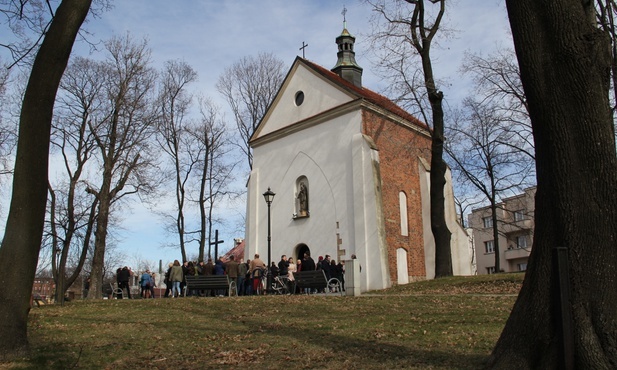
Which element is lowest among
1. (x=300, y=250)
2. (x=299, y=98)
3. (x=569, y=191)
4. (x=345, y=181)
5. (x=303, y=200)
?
(x=569, y=191)

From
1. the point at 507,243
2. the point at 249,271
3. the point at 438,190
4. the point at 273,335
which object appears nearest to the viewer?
the point at 273,335

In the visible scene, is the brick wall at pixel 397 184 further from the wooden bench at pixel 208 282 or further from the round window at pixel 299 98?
the wooden bench at pixel 208 282

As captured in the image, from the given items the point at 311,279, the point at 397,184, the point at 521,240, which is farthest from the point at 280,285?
the point at 521,240

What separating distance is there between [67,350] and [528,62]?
21.2ft

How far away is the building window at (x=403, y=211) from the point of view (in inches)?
1017

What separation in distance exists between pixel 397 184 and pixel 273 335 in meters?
18.8

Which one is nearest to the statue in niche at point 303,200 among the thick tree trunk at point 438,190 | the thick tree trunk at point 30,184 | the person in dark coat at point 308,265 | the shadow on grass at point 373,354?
the person in dark coat at point 308,265

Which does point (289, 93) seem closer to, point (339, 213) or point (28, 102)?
point (339, 213)

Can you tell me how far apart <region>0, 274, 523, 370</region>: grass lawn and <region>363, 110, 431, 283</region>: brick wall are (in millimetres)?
12055

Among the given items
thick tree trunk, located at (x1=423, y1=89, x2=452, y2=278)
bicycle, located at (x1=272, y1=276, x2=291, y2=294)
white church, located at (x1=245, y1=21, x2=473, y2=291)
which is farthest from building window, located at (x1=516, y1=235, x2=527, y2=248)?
bicycle, located at (x1=272, y1=276, x2=291, y2=294)

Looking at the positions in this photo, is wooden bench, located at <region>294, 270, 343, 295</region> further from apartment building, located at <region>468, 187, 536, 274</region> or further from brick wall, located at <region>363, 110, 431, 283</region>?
apartment building, located at <region>468, 187, 536, 274</region>

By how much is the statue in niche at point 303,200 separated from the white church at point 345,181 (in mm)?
56

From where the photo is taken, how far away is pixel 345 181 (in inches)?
985

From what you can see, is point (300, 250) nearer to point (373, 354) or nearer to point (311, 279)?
point (311, 279)
